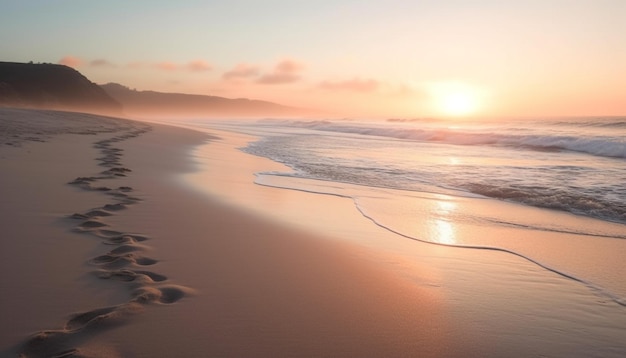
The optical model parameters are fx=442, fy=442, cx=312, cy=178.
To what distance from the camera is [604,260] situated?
13.5ft

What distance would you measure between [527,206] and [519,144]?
18.6 meters

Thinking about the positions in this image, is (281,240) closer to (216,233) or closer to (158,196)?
(216,233)

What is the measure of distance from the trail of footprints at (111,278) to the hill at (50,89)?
5844cm

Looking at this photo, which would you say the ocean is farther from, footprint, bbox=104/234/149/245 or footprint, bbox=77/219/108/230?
footprint, bbox=77/219/108/230

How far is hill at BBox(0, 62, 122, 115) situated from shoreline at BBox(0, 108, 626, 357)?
193 feet

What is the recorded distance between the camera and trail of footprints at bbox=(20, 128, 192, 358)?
1998 mm

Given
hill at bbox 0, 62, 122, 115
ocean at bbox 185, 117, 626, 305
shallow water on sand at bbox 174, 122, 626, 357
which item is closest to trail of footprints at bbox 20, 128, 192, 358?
shallow water on sand at bbox 174, 122, 626, 357

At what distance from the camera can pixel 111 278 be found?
280 cm

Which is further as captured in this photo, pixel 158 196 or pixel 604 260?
pixel 158 196

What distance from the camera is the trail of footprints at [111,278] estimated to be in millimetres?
1998

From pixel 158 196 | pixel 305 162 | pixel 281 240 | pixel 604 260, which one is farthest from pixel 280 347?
pixel 305 162

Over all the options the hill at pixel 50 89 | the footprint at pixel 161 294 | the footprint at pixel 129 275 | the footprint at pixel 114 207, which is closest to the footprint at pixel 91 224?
the footprint at pixel 114 207

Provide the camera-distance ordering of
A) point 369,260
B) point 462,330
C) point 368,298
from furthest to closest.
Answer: point 369,260
point 368,298
point 462,330

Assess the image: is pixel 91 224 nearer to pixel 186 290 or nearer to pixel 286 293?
pixel 186 290
